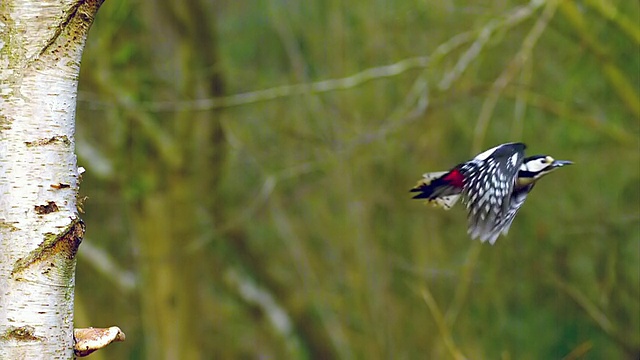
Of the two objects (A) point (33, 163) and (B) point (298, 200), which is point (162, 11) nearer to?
(B) point (298, 200)

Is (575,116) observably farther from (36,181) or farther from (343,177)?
(36,181)

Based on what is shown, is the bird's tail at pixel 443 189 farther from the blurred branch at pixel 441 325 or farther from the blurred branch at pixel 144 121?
the blurred branch at pixel 144 121

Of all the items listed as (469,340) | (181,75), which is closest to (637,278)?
(469,340)

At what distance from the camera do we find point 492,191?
7.16 ft

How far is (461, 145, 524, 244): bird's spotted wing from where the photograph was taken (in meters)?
2.15

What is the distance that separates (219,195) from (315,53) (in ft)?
4.41

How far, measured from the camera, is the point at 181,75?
5.53 m

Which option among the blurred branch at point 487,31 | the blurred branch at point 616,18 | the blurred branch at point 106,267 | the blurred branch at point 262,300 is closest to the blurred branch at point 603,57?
the blurred branch at point 616,18

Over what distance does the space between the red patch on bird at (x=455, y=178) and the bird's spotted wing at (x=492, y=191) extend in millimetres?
87

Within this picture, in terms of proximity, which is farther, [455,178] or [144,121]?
[144,121]

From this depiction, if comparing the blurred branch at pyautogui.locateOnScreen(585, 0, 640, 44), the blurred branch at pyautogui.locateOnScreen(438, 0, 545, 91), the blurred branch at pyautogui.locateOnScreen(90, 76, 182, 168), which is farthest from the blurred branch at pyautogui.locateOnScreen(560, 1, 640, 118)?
the blurred branch at pyautogui.locateOnScreen(90, 76, 182, 168)

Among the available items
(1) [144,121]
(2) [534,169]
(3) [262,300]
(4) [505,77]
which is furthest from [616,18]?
(3) [262,300]

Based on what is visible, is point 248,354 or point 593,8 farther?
point 248,354

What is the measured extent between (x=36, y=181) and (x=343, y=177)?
5.68m
